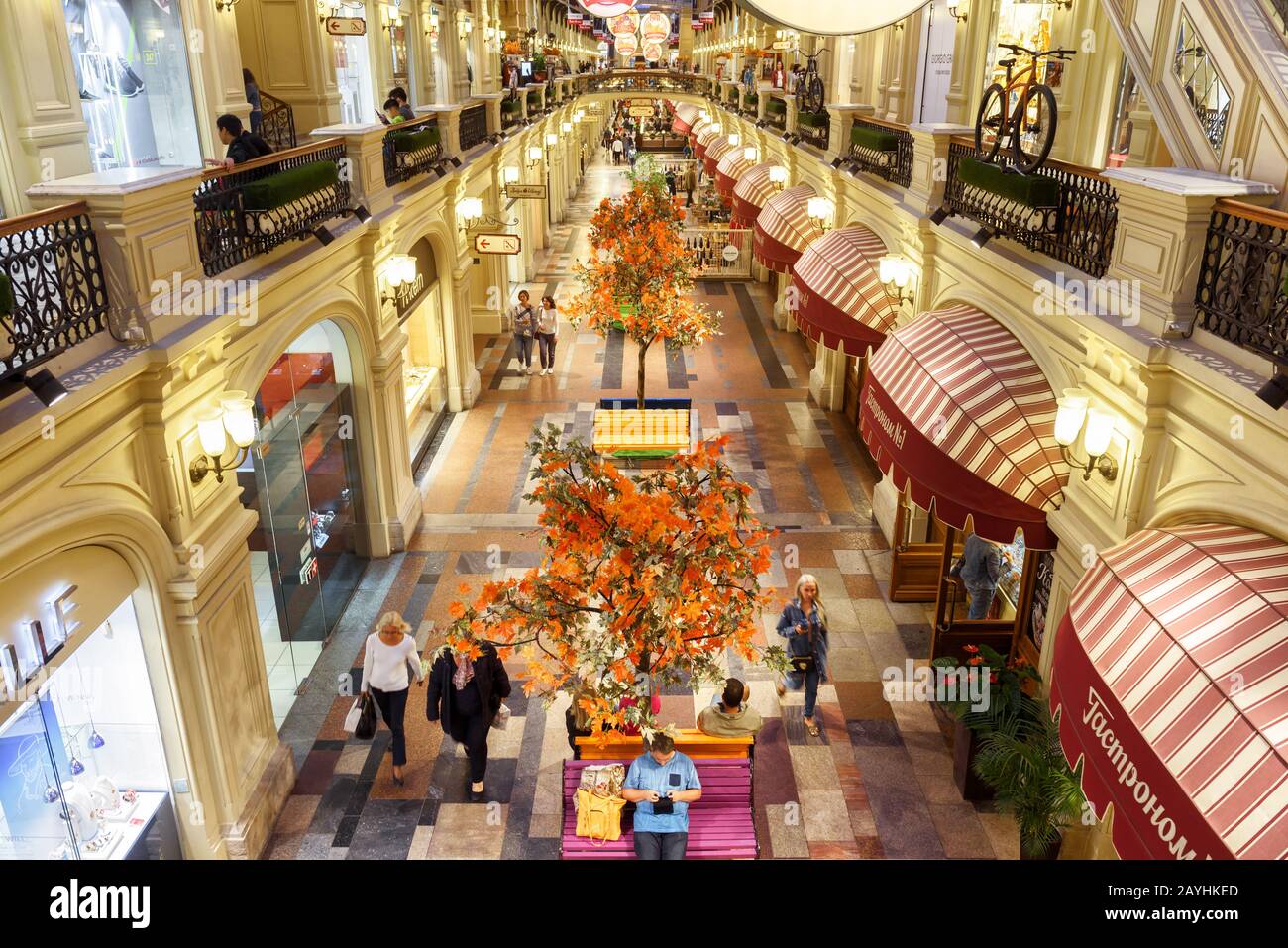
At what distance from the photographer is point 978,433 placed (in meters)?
6.95

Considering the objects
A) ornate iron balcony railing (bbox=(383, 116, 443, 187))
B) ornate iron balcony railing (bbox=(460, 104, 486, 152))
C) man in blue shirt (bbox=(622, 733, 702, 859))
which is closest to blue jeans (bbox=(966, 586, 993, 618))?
man in blue shirt (bbox=(622, 733, 702, 859))

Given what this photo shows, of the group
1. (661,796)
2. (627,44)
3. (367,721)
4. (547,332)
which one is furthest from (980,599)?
(627,44)

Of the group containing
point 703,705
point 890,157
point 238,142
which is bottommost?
point 703,705

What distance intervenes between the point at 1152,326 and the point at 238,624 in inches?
253

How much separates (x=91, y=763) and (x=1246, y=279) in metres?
7.17

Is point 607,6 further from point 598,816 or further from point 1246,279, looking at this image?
point 598,816

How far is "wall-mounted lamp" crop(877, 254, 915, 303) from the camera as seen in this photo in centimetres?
1041

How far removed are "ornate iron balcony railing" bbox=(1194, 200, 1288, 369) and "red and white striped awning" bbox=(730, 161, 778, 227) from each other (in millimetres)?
14272

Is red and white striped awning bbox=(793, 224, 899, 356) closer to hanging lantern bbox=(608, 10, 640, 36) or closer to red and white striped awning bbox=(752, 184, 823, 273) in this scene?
red and white striped awning bbox=(752, 184, 823, 273)

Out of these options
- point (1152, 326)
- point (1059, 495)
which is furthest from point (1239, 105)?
point (1059, 495)

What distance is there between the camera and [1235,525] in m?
4.82

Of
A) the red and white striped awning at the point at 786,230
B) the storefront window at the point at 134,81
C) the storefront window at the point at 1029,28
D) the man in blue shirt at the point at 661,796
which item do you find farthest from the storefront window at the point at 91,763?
the red and white striped awning at the point at 786,230

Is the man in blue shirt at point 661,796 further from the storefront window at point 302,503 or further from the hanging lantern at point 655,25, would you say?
the hanging lantern at point 655,25
